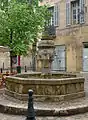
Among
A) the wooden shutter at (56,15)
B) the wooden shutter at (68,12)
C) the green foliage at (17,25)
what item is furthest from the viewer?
the wooden shutter at (56,15)

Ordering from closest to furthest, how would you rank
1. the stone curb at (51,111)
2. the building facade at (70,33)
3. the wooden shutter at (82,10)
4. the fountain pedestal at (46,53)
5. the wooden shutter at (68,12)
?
the stone curb at (51,111), the fountain pedestal at (46,53), the wooden shutter at (82,10), the building facade at (70,33), the wooden shutter at (68,12)

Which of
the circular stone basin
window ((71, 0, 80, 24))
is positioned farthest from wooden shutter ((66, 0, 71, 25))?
the circular stone basin

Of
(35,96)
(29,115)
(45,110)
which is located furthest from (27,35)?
(29,115)

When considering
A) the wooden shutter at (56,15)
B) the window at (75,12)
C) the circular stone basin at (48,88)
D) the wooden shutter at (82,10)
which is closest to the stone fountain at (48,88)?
the circular stone basin at (48,88)

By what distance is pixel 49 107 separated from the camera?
8133 millimetres

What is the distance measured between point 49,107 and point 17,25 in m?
11.5

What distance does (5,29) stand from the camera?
18625 mm

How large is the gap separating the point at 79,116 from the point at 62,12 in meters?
17.4

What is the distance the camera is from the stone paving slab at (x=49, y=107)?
782cm

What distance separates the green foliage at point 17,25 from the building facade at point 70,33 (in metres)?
3.36

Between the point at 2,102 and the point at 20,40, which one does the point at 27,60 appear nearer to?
the point at 20,40

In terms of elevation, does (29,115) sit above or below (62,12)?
below

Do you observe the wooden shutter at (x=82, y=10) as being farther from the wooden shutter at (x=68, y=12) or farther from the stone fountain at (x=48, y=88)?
the stone fountain at (x=48, y=88)

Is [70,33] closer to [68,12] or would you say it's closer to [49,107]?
[68,12]
